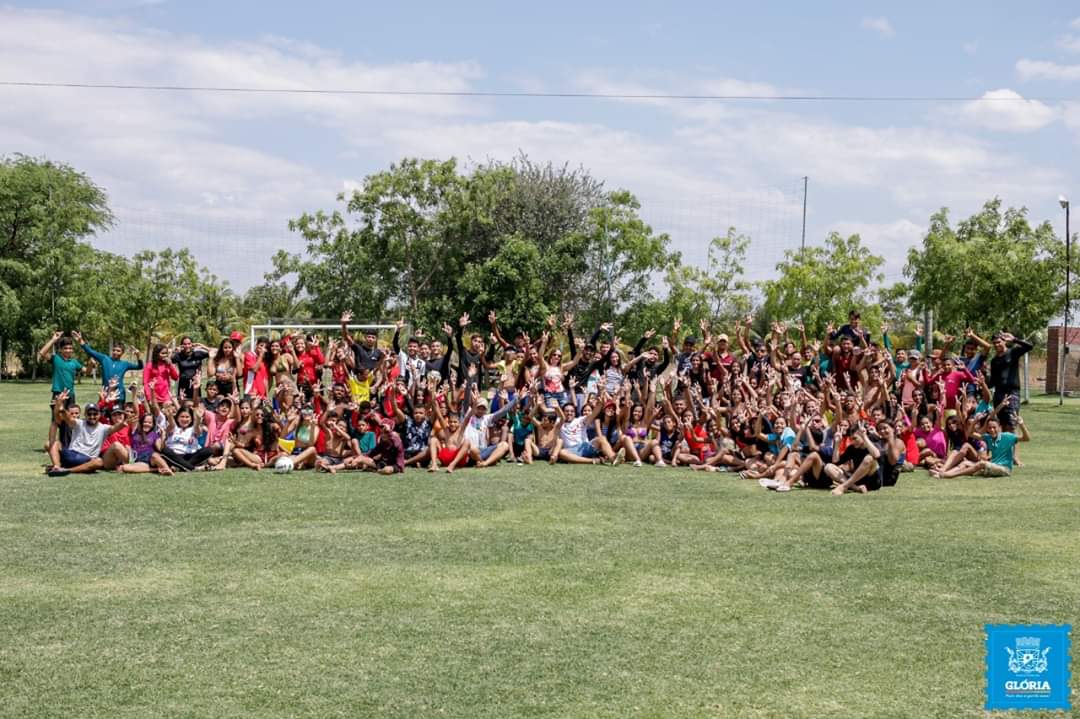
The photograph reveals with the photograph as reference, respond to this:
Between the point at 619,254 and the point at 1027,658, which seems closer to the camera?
the point at 1027,658

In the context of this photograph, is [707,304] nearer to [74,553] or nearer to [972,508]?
[972,508]

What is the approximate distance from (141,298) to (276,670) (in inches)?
1586

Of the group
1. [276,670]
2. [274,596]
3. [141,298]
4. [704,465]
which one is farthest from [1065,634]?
[141,298]

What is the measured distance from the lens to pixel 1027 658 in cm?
571

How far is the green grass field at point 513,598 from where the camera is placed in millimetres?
5559

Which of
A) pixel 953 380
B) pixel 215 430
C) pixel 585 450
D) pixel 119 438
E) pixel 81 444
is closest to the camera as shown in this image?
pixel 81 444

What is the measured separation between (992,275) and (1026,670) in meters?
29.3

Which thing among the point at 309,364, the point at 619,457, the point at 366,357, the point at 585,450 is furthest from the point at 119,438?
the point at 619,457

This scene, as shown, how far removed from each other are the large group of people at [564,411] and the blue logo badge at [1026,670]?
253 inches

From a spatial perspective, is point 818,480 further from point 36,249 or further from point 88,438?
point 36,249

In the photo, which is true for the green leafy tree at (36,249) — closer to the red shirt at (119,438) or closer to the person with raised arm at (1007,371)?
the red shirt at (119,438)

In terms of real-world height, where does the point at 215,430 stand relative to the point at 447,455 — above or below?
above

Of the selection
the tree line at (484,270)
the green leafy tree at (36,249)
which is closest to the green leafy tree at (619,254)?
the tree line at (484,270)

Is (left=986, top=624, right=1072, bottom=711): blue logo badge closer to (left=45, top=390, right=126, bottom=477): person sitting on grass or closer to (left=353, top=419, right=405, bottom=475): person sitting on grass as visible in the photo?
(left=353, top=419, right=405, bottom=475): person sitting on grass
